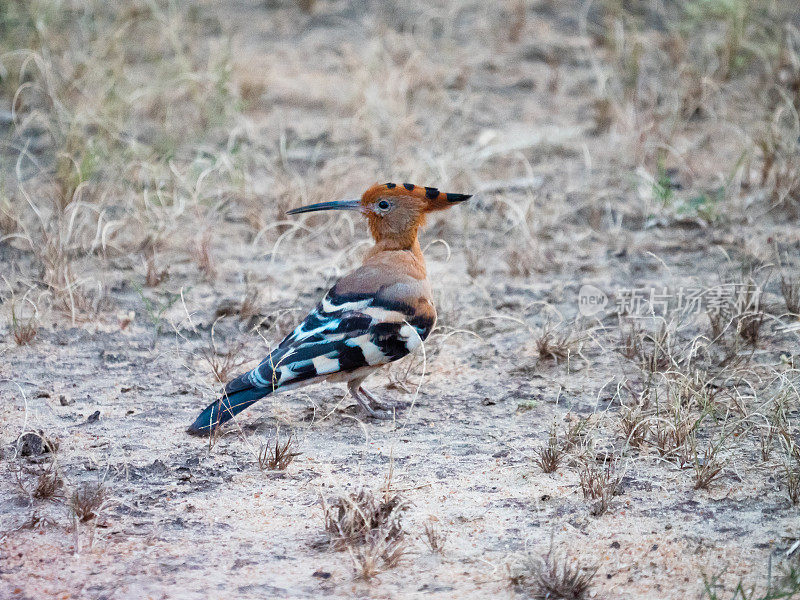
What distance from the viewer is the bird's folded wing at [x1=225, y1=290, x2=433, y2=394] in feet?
12.0

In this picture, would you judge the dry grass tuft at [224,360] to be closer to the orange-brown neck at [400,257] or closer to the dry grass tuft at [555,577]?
the orange-brown neck at [400,257]

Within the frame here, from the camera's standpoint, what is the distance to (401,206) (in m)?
4.27

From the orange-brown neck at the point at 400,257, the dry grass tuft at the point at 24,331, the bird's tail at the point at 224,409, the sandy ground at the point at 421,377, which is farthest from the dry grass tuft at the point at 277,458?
the dry grass tuft at the point at 24,331

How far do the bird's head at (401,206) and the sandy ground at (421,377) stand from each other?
43 centimetres

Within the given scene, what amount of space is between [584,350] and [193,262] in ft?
7.28

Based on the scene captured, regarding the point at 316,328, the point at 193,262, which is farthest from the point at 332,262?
the point at 316,328

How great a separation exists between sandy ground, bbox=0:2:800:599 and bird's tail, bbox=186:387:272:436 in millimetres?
87

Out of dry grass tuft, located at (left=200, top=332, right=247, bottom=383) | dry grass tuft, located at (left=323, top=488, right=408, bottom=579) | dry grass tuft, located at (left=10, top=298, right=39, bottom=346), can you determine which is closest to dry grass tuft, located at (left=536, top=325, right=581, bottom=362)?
dry grass tuft, located at (left=200, top=332, right=247, bottom=383)

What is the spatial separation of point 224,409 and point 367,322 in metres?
0.66

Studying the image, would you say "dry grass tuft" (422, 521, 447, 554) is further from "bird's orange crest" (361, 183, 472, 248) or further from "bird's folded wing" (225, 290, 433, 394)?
"bird's orange crest" (361, 183, 472, 248)

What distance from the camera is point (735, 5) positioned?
6.68 meters

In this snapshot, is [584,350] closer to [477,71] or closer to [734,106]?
[734,106]

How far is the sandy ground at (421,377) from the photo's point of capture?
9.64 ft

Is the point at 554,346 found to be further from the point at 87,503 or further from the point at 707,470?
the point at 87,503
